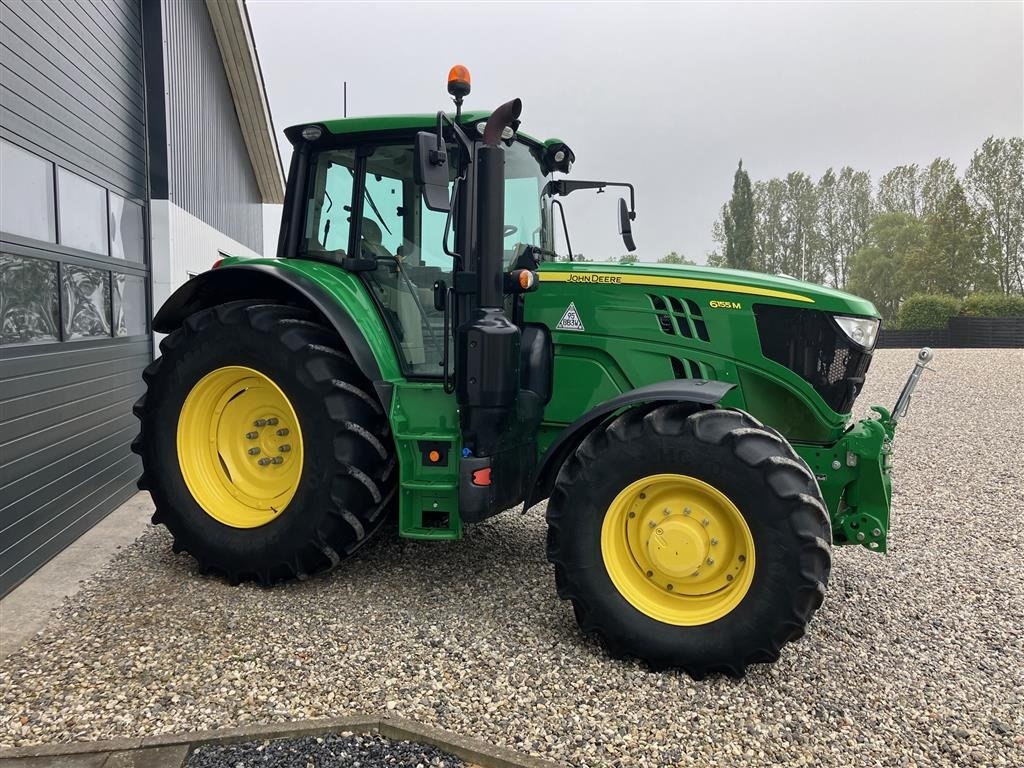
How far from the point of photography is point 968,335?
88.7 feet

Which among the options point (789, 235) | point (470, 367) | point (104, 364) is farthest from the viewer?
point (789, 235)

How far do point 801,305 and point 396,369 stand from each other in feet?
6.65

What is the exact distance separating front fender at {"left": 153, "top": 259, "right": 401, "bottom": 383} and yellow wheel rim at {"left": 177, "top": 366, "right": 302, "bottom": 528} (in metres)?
0.55

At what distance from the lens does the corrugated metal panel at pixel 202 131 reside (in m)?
7.93

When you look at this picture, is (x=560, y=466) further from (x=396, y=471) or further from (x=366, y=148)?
(x=366, y=148)

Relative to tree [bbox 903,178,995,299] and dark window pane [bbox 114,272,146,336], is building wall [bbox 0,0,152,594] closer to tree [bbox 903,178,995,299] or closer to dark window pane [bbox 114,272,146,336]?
dark window pane [bbox 114,272,146,336]

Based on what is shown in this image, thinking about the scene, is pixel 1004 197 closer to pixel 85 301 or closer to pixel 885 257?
pixel 885 257

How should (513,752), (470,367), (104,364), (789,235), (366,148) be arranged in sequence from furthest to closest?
(789,235)
(104,364)
(366,148)
(470,367)
(513,752)

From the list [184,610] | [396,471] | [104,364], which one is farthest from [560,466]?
[104,364]

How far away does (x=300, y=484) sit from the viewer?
3807 millimetres

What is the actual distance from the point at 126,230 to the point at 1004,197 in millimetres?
45735

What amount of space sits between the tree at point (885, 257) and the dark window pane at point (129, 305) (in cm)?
4605

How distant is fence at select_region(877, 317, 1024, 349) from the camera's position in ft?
84.4

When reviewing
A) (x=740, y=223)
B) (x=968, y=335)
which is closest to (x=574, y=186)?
(x=968, y=335)
